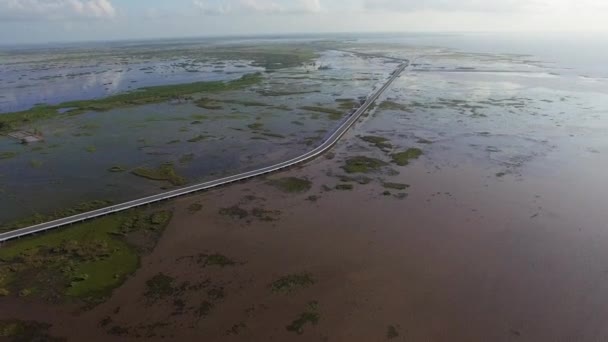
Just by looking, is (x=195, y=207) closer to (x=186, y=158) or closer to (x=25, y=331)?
(x=186, y=158)

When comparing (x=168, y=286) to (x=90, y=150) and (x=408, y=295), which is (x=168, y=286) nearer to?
(x=408, y=295)

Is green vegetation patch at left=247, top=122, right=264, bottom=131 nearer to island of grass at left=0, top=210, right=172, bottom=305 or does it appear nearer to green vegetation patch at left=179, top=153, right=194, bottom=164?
green vegetation patch at left=179, top=153, right=194, bottom=164

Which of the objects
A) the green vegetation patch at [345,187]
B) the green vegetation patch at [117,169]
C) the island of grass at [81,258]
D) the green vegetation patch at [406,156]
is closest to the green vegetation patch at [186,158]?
the green vegetation patch at [117,169]

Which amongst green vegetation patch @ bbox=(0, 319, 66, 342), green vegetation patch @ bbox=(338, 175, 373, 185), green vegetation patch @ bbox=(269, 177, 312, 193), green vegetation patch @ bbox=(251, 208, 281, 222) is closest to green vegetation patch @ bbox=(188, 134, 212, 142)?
green vegetation patch @ bbox=(269, 177, 312, 193)

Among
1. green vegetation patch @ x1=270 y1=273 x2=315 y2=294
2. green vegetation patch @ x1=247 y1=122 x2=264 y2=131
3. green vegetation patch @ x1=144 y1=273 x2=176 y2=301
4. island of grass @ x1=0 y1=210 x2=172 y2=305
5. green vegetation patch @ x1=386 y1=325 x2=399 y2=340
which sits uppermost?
green vegetation patch @ x1=247 y1=122 x2=264 y2=131

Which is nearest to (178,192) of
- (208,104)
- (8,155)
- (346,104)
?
(8,155)

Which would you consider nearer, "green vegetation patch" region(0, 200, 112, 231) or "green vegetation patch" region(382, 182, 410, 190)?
"green vegetation patch" region(0, 200, 112, 231)
